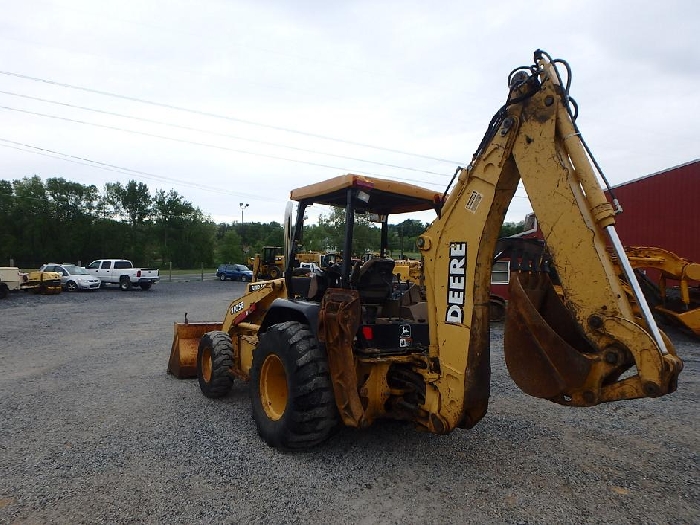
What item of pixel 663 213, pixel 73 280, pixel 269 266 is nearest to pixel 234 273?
pixel 73 280

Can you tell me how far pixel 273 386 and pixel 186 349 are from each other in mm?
2925

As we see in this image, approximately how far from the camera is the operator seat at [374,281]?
190 inches

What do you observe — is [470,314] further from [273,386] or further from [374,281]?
[273,386]

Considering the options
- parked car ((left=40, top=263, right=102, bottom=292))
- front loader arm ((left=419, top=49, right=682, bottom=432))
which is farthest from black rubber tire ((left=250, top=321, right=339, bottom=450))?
parked car ((left=40, top=263, right=102, bottom=292))

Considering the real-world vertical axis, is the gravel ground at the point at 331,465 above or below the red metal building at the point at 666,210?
below

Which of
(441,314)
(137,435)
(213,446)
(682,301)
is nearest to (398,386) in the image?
(441,314)

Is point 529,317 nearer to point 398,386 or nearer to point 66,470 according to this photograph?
point 398,386

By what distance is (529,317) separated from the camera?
11.2ft

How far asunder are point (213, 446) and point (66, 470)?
3.95 feet

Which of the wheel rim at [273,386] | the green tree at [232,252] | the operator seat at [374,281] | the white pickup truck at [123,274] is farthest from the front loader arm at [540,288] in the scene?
the green tree at [232,252]

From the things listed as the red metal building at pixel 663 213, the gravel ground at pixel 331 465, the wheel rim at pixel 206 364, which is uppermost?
the red metal building at pixel 663 213

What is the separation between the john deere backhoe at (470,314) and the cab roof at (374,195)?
0.06 feet

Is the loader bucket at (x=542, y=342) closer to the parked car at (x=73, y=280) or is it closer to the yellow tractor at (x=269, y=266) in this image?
the yellow tractor at (x=269, y=266)

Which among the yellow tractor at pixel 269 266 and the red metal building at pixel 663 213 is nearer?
the yellow tractor at pixel 269 266
